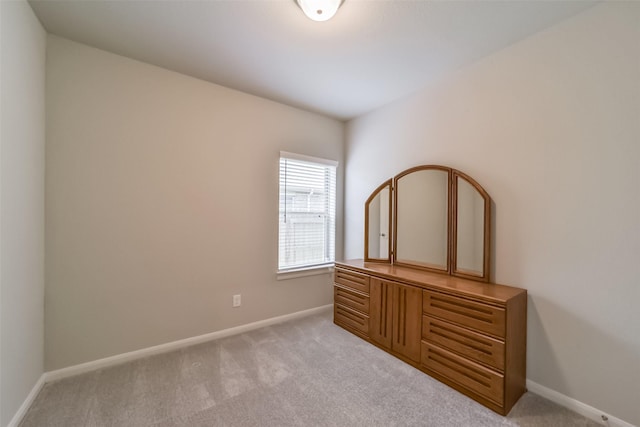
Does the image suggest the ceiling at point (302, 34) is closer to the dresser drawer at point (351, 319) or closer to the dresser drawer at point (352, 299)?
the dresser drawer at point (352, 299)

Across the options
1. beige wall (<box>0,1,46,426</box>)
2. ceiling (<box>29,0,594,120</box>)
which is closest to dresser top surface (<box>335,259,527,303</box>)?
ceiling (<box>29,0,594,120</box>)

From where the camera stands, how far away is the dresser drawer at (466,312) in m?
1.64

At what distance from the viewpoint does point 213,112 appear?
8.30 ft

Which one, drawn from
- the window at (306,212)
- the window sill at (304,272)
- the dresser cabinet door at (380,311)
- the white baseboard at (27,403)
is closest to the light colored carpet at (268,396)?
the white baseboard at (27,403)

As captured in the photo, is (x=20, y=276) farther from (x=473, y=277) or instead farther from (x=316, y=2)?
(x=473, y=277)

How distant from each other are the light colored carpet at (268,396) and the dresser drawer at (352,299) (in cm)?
40

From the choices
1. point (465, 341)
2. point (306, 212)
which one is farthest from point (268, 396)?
point (306, 212)

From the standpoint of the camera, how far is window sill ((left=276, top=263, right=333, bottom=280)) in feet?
9.77

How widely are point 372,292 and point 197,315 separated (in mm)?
1692

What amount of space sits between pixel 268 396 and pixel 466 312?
58.2 inches

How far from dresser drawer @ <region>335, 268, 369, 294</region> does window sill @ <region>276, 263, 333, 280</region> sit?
424 mm

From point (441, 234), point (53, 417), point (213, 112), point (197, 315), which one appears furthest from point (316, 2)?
point (53, 417)

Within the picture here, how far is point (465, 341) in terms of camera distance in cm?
179

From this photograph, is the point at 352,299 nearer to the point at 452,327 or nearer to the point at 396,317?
the point at 396,317
